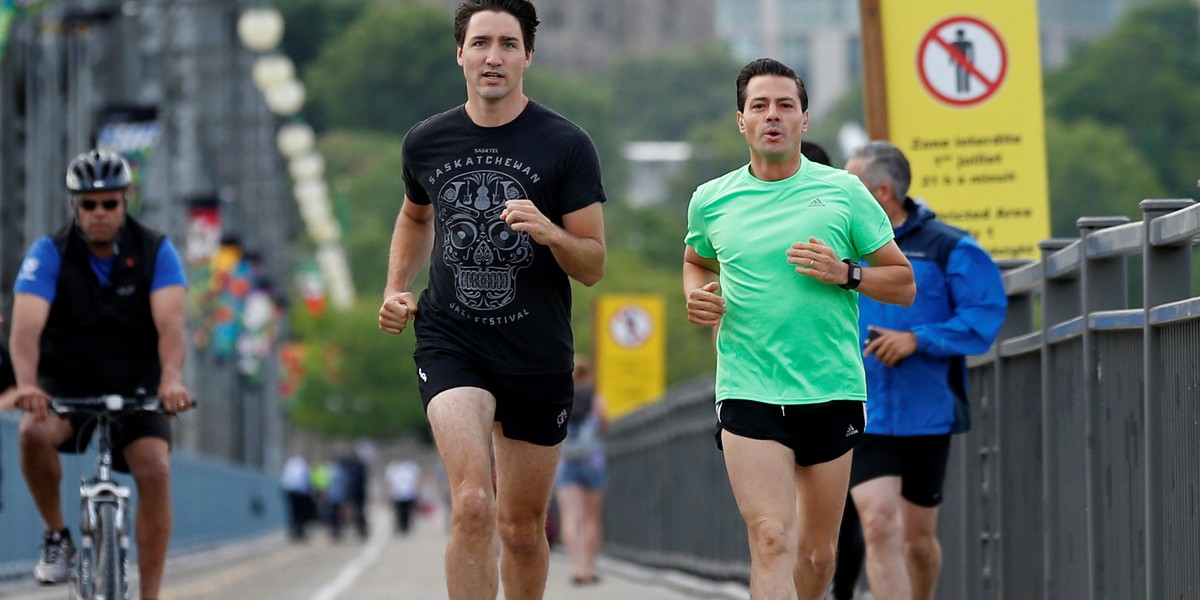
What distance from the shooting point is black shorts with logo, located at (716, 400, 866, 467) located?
7.92 m

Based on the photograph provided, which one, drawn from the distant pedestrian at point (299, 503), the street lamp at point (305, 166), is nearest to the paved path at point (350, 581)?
the distant pedestrian at point (299, 503)

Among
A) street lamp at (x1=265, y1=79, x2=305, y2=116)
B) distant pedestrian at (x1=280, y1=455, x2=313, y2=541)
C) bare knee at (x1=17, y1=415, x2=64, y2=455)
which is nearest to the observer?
bare knee at (x1=17, y1=415, x2=64, y2=455)

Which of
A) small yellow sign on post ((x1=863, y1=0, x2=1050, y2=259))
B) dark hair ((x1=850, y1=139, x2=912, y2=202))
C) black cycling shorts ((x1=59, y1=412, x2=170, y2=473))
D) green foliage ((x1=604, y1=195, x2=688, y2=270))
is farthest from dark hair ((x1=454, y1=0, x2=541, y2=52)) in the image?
green foliage ((x1=604, y1=195, x2=688, y2=270))

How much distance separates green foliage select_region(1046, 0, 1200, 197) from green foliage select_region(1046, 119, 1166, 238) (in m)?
→ 4.76

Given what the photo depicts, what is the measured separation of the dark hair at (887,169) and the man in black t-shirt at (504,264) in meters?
2.06

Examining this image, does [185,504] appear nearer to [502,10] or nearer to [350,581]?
[350,581]

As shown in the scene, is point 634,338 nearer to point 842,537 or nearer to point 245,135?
point 842,537

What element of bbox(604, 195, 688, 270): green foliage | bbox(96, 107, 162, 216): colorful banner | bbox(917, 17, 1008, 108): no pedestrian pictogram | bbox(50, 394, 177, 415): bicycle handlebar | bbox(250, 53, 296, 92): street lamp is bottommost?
bbox(50, 394, 177, 415): bicycle handlebar

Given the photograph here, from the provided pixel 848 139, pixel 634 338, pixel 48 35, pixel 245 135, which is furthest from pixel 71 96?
pixel 245 135

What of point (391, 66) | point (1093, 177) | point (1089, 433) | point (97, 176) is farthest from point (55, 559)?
point (391, 66)

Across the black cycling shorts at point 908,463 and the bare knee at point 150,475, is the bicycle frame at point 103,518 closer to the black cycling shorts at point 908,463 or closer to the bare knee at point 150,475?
the bare knee at point 150,475

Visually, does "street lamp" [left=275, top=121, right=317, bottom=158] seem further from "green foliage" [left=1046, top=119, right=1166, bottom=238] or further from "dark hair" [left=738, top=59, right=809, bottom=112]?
"green foliage" [left=1046, top=119, right=1166, bottom=238]

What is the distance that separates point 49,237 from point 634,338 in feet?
91.6

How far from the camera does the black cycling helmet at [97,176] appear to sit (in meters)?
10.2
